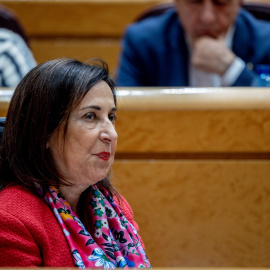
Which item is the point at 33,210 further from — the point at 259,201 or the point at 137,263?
the point at 259,201

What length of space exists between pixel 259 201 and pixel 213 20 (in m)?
0.44

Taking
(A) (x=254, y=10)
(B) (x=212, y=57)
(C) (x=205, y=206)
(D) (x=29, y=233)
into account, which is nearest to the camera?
(D) (x=29, y=233)

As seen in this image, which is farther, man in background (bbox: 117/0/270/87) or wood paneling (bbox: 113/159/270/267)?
man in background (bbox: 117/0/270/87)

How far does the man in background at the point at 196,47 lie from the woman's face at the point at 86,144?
51 centimetres

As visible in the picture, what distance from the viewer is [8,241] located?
54 cm

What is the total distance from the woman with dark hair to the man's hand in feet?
1.70

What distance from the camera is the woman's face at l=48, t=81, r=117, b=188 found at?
0.61 m

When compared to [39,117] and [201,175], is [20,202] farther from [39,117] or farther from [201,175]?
[201,175]

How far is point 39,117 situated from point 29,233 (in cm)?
12

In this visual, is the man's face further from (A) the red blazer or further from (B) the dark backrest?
(A) the red blazer

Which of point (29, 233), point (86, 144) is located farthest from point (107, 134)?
point (29, 233)

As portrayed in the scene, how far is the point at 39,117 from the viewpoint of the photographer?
0.60 meters

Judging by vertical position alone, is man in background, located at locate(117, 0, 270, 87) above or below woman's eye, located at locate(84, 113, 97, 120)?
below

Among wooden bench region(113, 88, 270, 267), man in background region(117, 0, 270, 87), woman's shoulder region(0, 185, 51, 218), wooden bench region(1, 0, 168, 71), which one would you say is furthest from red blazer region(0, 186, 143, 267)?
wooden bench region(1, 0, 168, 71)
